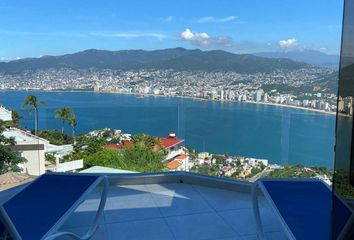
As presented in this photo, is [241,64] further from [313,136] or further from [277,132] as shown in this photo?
[313,136]

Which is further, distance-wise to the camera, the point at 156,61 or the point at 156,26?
the point at 156,26

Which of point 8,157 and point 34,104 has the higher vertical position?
point 34,104

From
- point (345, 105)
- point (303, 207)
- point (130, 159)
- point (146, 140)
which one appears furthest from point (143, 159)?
point (345, 105)

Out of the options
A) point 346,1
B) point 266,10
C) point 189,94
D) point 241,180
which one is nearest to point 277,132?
point 241,180

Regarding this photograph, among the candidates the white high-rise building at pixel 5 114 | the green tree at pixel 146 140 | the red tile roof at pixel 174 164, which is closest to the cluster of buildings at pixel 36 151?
the white high-rise building at pixel 5 114

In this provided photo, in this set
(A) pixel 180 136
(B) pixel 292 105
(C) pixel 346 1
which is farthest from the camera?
(A) pixel 180 136

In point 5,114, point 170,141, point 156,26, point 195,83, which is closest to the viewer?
point 170,141

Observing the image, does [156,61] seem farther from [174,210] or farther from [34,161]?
[174,210]
